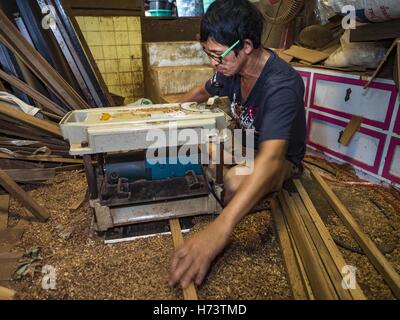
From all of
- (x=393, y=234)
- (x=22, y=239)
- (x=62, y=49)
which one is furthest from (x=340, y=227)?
(x=62, y=49)

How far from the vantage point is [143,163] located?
1707 millimetres

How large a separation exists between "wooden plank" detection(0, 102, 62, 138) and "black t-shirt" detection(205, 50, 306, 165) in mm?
1301

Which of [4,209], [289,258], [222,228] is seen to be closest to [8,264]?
[4,209]

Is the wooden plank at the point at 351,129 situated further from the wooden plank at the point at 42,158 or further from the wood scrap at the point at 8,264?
the wood scrap at the point at 8,264

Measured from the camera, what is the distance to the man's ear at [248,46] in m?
1.32

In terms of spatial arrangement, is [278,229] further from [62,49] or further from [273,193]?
[62,49]

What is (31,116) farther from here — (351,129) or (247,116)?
(351,129)

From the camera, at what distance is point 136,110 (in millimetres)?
1517

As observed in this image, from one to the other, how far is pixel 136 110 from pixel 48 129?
108 centimetres

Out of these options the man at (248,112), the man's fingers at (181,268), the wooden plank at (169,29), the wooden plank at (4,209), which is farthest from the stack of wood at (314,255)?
the wooden plank at (169,29)

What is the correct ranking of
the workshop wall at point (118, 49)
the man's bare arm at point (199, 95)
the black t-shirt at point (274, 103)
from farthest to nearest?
the workshop wall at point (118, 49) < the man's bare arm at point (199, 95) < the black t-shirt at point (274, 103)

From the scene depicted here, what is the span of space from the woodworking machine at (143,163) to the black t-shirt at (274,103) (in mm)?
225

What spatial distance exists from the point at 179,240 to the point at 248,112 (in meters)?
0.83

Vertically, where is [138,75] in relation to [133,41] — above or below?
below
